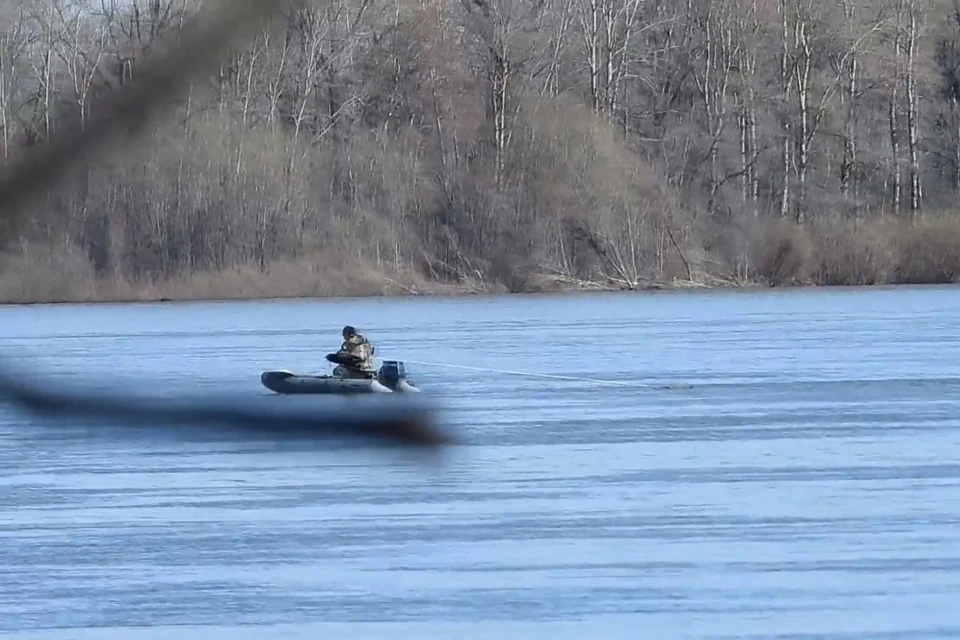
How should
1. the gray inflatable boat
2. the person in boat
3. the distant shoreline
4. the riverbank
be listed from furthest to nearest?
1. the distant shoreline
2. the riverbank
3. the person in boat
4. the gray inflatable boat

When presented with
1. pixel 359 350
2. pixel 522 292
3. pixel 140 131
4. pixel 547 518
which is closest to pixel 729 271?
pixel 522 292

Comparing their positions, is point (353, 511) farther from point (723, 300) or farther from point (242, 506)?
point (723, 300)

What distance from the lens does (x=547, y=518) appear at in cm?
1802

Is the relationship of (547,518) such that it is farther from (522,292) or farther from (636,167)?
(636,167)

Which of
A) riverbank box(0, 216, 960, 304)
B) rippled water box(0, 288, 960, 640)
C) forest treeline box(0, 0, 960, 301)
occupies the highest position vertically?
forest treeline box(0, 0, 960, 301)

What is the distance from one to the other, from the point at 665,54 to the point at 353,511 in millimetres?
36897

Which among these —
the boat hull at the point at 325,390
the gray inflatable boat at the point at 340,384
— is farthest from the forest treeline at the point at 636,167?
the boat hull at the point at 325,390

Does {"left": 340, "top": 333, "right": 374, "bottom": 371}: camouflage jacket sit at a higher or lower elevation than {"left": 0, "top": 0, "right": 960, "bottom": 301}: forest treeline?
lower

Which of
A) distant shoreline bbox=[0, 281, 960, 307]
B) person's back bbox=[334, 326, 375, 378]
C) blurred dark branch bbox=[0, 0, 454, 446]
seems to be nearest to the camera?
blurred dark branch bbox=[0, 0, 454, 446]

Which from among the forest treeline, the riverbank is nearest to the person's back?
the forest treeline

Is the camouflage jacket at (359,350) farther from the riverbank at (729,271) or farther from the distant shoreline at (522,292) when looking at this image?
the distant shoreline at (522,292)

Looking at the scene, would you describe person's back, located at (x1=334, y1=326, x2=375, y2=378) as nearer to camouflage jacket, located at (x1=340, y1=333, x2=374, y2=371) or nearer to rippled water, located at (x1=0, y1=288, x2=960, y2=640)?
camouflage jacket, located at (x1=340, y1=333, x2=374, y2=371)

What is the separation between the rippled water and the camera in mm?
13547

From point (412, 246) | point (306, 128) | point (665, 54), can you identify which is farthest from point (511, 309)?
point (306, 128)
